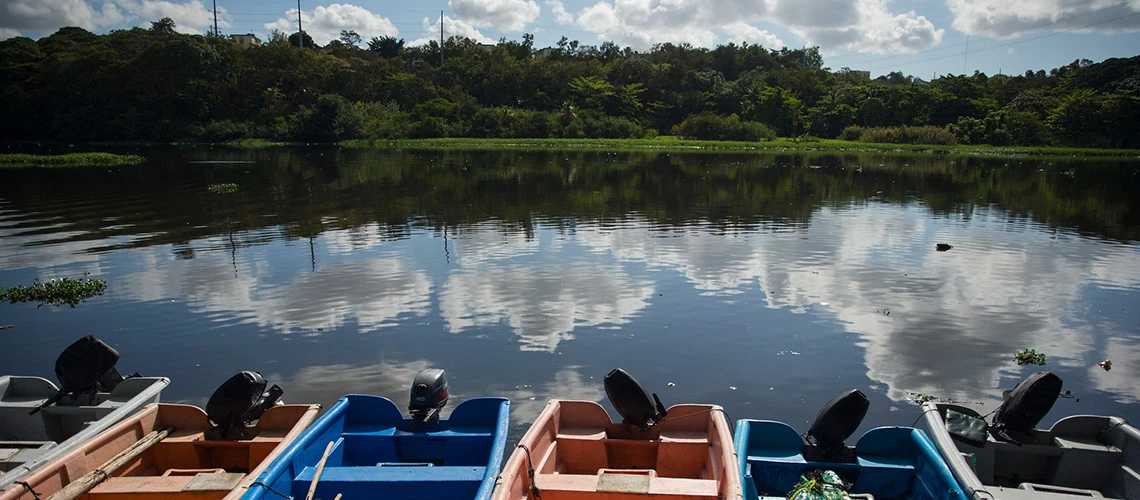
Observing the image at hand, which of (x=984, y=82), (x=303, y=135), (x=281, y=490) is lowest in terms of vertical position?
(x=281, y=490)

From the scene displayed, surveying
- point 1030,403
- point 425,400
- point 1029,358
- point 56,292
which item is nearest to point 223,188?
point 56,292

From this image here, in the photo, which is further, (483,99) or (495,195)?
(483,99)

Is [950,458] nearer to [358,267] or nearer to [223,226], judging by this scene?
[358,267]

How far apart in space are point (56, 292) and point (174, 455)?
8050 mm

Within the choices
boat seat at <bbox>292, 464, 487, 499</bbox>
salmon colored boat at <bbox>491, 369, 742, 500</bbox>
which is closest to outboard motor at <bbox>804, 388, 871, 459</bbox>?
salmon colored boat at <bbox>491, 369, 742, 500</bbox>

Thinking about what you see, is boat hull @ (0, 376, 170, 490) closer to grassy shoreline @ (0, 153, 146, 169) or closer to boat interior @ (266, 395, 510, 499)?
boat interior @ (266, 395, 510, 499)

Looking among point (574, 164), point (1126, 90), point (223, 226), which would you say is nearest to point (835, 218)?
point (223, 226)

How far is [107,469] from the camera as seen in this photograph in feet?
20.4

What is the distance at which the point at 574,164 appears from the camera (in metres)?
46.9

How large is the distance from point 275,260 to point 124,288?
3096mm

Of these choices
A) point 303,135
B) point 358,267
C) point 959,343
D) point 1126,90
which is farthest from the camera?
point 303,135

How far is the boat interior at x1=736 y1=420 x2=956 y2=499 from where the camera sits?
6.28m

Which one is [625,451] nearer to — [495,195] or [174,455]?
[174,455]

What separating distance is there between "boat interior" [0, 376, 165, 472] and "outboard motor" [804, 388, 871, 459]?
22.7 ft
